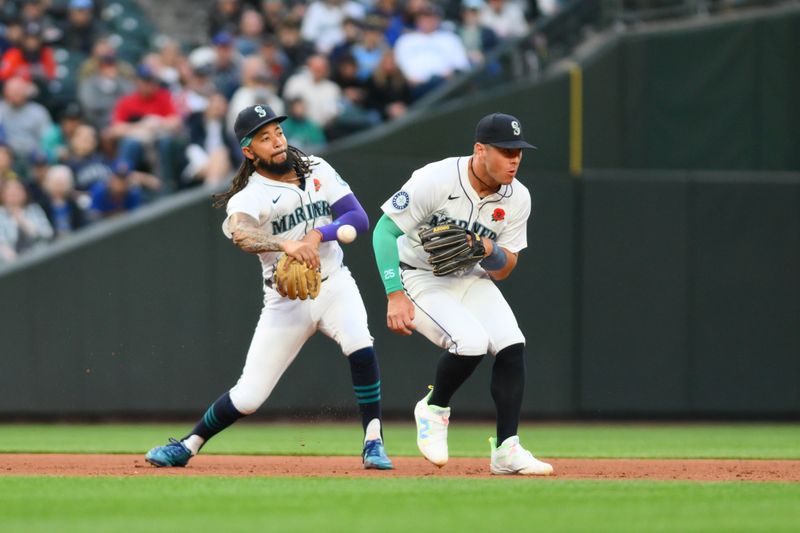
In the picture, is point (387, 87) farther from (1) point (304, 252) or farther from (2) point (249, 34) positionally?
(1) point (304, 252)

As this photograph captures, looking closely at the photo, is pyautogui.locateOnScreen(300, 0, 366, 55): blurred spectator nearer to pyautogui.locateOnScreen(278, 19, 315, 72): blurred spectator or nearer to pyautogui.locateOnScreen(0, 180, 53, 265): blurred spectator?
pyautogui.locateOnScreen(278, 19, 315, 72): blurred spectator

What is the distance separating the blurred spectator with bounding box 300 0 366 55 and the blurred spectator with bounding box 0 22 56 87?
2.75 m

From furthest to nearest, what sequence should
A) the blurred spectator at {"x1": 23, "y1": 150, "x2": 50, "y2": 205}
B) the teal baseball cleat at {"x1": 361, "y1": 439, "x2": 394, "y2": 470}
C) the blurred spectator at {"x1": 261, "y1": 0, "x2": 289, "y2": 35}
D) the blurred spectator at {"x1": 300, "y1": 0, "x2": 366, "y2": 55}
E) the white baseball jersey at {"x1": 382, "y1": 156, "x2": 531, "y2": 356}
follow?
1. the blurred spectator at {"x1": 261, "y1": 0, "x2": 289, "y2": 35}
2. the blurred spectator at {"x1": 300, "y1": 0, "x2": 366, "y2": 55}
3. the blurred spectator at {"x1": 23, "y1": 150, "x2": 50, "y2": 205}
4. the teal baseball cleat at {"x1": 361, "y1": 439, "x2": 394, "y2": 470}
5. the white baseball jersey at {"x1": 382, "y1": 156, "x2": 531, "y2": 356}

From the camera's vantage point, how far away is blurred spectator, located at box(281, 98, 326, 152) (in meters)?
12.6

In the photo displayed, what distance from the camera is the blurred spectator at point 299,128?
1262 centimetres

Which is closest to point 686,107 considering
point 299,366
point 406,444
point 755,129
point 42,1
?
point 755,129

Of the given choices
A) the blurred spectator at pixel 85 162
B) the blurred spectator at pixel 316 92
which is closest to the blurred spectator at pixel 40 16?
the blurred spectator at pixel 85 162

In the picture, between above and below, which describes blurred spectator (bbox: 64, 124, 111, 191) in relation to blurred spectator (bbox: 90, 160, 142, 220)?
above

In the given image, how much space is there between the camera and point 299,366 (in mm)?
11750

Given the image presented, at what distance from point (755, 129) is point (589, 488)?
8494 mm

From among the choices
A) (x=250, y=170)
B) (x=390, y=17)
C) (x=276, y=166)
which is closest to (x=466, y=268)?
(x=276, y=166)

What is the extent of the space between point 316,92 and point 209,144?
1.26 m

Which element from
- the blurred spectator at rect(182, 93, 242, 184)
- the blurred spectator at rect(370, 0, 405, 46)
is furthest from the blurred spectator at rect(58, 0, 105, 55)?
the blurred spectator at rect(370, 0, 405, 46)

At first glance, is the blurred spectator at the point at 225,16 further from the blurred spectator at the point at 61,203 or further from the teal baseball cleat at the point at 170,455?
the teal baseball cleat at the point at 170,455
